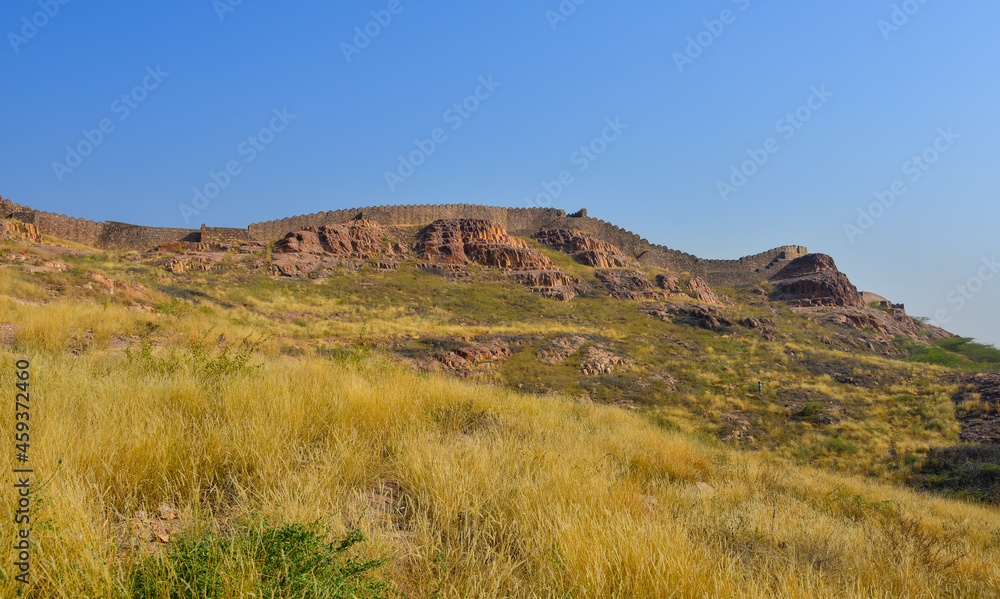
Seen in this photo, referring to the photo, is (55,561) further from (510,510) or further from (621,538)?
(621,538)

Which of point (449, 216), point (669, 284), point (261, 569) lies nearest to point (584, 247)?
point (669, 284)

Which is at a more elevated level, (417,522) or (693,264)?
(693,264)

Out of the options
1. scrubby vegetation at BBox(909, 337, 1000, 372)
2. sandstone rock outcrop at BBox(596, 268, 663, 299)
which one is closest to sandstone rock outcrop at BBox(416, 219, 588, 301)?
sandstone rock outcrop at BBox(596, 268, 663, 299)

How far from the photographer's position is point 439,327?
20609 millimetres

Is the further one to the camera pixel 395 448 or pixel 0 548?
pixel 395 448

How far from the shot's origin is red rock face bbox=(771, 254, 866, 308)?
131 ft

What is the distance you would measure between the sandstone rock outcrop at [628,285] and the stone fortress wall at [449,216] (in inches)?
379

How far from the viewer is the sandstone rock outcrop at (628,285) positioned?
3512 cm

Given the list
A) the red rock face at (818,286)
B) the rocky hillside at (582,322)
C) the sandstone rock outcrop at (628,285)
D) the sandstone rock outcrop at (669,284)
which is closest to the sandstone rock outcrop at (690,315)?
the rocky hillside at (582,322)

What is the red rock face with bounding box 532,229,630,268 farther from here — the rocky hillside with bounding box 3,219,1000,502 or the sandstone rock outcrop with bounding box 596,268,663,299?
the sandstone rock outcrop with bounding box 596,268,663,299

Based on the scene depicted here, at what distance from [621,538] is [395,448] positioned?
1.84 meters

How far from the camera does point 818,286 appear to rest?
4084 cm

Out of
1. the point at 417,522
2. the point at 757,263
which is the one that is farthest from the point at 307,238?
the point at 757,263

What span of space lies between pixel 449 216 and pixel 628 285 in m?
19.9
